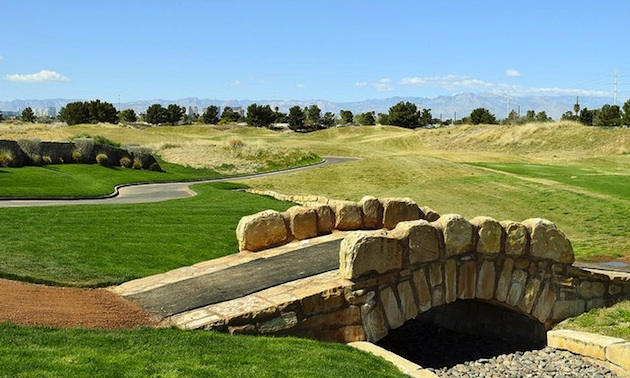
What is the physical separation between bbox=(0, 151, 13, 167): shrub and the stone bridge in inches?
1151

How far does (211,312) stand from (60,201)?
22.0 meters

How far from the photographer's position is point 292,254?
12719mm

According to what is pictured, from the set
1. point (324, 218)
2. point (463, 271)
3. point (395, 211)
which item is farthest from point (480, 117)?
point (463, 271)

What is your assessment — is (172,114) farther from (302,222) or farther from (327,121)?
(302,222)

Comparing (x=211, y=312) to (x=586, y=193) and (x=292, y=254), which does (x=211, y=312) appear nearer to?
(x=292, y=254)

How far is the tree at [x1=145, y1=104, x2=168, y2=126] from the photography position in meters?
146

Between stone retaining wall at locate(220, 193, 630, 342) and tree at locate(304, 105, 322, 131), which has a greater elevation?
tree at locate(304, 105, 322, 131)

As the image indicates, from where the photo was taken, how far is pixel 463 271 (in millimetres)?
11852

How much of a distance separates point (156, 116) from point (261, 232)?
140m

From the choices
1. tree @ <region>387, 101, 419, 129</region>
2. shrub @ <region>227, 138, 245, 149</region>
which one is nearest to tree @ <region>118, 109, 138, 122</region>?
tree @ <region>387, 101, 419, 129</region>

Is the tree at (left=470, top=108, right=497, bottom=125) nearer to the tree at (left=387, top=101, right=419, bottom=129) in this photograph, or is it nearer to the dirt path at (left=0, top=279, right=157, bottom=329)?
the tree at (left=387, top=101, right=419, bottom=129)

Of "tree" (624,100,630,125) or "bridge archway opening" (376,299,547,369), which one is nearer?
"bridge archway opening" (376,299,547,369)

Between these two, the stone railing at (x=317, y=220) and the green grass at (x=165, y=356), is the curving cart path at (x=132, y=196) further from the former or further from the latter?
the green grass at (x=165, y=356)

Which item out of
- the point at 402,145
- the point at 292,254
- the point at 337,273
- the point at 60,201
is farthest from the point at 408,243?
the point at 402,145
